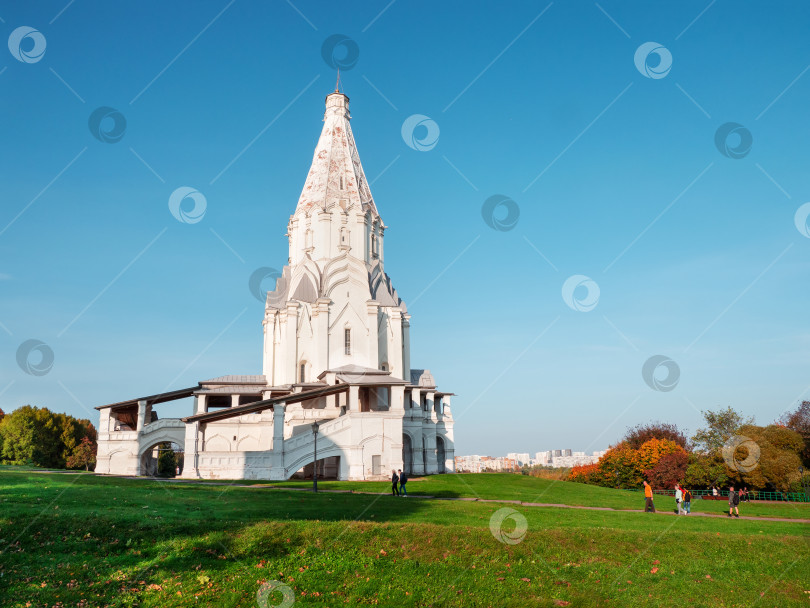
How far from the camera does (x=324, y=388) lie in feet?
131

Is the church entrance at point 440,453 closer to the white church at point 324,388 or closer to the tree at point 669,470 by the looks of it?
the white church at point 324,388

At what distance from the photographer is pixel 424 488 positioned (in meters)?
30.8

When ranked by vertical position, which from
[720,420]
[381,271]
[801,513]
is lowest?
[801,513]

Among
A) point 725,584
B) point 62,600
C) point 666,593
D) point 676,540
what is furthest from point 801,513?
point 62,600

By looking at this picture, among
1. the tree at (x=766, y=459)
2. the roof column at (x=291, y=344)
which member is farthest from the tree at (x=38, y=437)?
the tree at (x=766, y=459)

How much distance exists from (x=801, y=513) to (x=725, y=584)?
1819 cm

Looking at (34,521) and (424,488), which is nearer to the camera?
(34,521)

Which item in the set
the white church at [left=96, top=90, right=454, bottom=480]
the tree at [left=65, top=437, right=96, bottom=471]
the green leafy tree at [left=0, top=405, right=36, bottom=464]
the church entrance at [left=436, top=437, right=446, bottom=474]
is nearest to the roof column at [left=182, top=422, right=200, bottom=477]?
the white church at [left=96, top=90, right=454, bottom=480]

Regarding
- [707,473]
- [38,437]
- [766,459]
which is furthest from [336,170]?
[766,459]

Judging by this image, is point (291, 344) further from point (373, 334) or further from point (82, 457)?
point (82, 457)

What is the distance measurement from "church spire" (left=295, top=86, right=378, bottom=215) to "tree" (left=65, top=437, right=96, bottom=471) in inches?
1194

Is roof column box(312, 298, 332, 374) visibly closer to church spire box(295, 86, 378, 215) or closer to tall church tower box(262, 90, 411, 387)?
tall church tower box(262, 90, 411, 387)

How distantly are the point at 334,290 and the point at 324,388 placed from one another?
41.7 ft

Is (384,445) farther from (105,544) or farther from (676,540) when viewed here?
(105,544)
